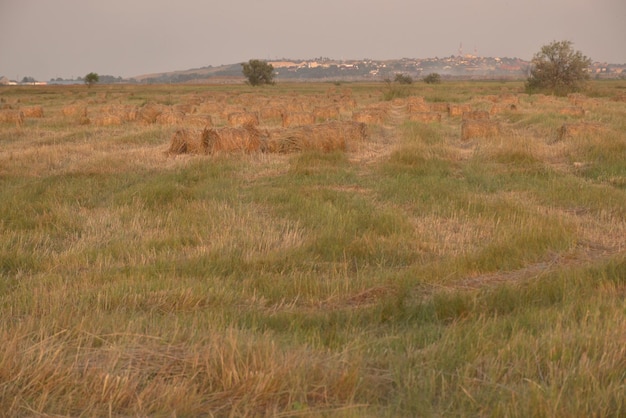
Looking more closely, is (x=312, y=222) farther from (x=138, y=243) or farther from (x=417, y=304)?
(x=417, y=304)

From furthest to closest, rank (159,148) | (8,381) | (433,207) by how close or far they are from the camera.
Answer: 1. (159,148)
2. (433,207)
3. (8,381)

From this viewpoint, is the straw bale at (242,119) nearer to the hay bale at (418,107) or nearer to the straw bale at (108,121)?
the straw bale at (108,121)

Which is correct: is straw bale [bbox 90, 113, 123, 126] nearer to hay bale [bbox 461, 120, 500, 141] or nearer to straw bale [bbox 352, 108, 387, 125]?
straw bale [bbox 352, 108, 387, 125]

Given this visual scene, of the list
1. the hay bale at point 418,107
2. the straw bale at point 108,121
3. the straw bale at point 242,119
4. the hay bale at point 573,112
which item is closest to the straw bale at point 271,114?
the straw bale at point 242,119

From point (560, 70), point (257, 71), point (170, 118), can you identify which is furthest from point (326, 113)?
point (257, 71)

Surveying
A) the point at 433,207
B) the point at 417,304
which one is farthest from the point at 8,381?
the point at 433,207

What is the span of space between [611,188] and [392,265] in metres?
4.98

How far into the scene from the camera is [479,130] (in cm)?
1566

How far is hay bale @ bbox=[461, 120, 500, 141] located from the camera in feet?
51.2

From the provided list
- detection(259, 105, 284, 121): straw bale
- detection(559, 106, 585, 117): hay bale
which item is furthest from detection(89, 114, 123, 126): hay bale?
detection(559, 106, 585, 117): hay bale

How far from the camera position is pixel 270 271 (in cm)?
562

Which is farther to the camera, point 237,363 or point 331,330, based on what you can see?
point 331,330

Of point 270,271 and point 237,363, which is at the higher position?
point 237,363

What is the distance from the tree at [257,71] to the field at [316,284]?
70634 millimetres
